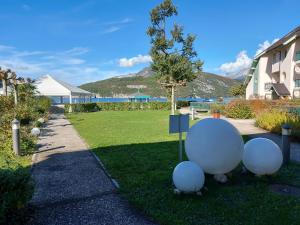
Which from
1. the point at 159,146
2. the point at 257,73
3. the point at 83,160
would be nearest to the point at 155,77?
the point at 257,73

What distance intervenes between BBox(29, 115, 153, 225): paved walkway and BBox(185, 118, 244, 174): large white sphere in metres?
1.88

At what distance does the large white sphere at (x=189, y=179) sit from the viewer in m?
5.09

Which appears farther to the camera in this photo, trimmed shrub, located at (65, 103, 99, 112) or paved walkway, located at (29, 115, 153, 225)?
trimmed shrub, located at (65, 103, 99, 112)

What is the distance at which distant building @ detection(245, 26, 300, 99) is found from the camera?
1168 inches

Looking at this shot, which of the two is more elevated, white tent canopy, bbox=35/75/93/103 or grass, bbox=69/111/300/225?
white tent canopy, bbox=35/75/93/103

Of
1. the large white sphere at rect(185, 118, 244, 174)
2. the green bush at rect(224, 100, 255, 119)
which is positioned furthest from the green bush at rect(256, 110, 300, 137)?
the large white sphere at rect(185, 118, 244, 174)

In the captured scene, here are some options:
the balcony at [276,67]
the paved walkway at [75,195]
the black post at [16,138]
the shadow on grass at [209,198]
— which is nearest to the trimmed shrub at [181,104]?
the balcony at [276,67]

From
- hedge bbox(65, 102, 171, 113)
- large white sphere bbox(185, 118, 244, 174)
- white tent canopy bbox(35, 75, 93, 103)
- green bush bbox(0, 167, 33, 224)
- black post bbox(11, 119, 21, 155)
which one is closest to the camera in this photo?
green bush bbox(0, 167, 33, 224)

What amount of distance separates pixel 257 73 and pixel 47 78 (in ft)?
95.3

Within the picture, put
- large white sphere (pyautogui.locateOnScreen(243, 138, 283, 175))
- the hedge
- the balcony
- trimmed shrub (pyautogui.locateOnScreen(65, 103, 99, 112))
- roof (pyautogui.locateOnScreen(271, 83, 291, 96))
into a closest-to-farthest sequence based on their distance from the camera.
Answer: large white sphere (pyautogui.locateOnScreen(243, 138, 283, 175))
roof (pyautogui.locateOnScreen(271, 83, 291, 96))
the balcony
trimmed shrub (pyautogui.locateOnScreen(65, 103, 99, 112))
the hedge

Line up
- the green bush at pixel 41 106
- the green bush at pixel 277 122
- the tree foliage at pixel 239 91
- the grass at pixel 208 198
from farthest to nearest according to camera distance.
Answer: the tree foliage at pixel 239 91, the green bush at pixel 41 106, the green bush at pixel 277 122, the grass at pixel 208 198

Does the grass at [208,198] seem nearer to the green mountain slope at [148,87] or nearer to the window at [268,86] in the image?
the window at [268,86]

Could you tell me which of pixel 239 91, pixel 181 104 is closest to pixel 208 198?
pixel 181 104

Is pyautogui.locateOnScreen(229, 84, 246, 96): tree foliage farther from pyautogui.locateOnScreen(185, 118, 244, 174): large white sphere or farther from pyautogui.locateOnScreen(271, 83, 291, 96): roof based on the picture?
pyautogui.locateOnScreen(185, 118, 244, 174): large white sphere
